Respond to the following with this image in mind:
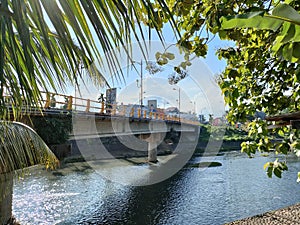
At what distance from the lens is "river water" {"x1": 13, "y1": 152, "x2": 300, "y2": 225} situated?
820 cm

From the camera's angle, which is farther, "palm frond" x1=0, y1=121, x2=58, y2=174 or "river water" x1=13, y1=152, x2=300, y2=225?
"river water" x1=13, y1=152, x2=300, y2=225

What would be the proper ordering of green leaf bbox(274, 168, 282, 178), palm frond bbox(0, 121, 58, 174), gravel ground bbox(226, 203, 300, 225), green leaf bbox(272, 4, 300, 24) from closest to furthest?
1. green leaf bbox(272, 4, 300, 24)
2. green leaf bbox(274, 168, 282, 178)
3. palm frond bbox(0, 121, 58, 174)
4. gravel ground bbox(226, 203, 300, 225)

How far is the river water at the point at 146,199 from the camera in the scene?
8195mm

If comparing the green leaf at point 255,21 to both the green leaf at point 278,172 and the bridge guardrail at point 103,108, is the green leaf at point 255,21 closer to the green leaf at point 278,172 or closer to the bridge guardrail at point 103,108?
the green leaf at point 278,172


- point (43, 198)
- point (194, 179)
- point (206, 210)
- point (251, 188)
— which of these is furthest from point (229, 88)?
point (194, 179)

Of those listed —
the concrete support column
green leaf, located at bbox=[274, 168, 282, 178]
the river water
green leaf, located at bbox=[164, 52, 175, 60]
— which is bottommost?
the river water

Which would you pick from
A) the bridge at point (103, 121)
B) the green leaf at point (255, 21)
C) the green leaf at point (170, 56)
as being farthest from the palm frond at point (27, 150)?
the green leaf at point (255, 21)

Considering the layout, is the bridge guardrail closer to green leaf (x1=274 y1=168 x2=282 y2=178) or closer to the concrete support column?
the concrete support column

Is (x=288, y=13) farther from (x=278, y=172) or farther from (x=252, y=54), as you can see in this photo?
(x=252, y=54)

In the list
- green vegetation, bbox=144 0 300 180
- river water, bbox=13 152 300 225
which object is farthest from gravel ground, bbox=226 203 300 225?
green vegetation, bbox=144 0 300 180

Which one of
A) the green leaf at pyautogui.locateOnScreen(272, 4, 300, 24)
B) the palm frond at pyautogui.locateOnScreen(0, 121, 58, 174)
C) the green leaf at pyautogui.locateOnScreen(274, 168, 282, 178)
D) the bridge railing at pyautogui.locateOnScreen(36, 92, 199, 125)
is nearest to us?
the green leaf at pyautogui.locateOnScreen(272, 4, 300, 24)

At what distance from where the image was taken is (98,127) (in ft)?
35.2

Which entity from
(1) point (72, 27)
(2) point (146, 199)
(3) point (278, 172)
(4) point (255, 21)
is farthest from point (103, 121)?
(1) point (72, 27)

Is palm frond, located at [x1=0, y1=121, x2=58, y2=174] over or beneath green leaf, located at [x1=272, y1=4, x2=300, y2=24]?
beneath
